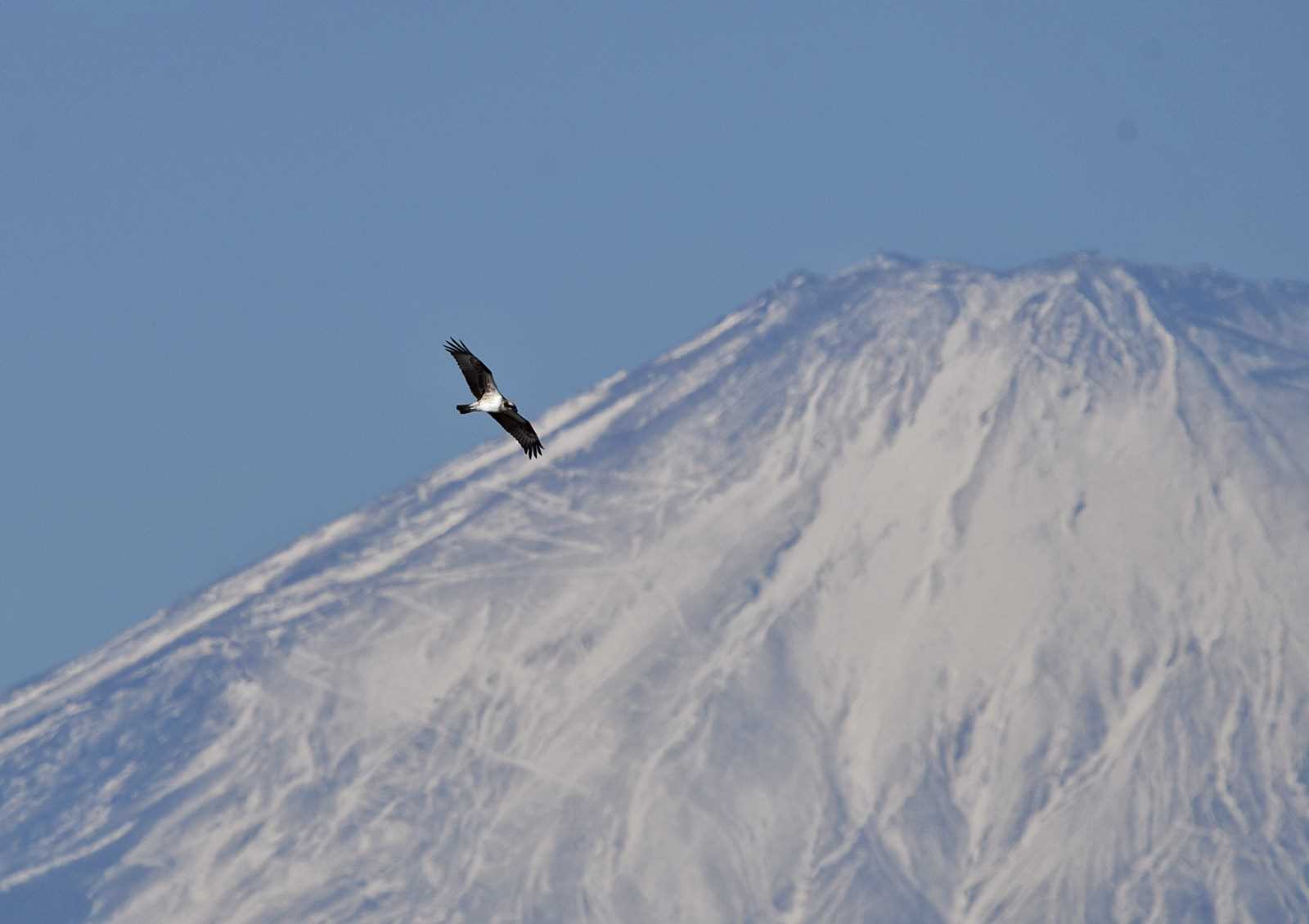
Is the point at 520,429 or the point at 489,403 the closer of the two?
the point at 489,403

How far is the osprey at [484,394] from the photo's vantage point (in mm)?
42094

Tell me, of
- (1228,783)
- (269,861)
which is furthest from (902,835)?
(269,861)

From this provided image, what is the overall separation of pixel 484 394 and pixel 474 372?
35cm

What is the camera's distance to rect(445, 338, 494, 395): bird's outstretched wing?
140 ft

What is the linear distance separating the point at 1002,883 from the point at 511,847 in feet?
92.8

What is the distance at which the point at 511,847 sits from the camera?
193500 millimetres

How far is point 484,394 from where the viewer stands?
42.5 m

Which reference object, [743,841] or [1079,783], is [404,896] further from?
[1079,783]

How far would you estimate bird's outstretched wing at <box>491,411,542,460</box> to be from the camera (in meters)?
43.1

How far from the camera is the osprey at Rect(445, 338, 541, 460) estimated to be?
1657 inches

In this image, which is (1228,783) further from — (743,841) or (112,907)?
(112,907)

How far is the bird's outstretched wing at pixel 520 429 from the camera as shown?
4309cm

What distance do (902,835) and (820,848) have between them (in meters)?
5.13

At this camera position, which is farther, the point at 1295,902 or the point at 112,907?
the point at 112,907
